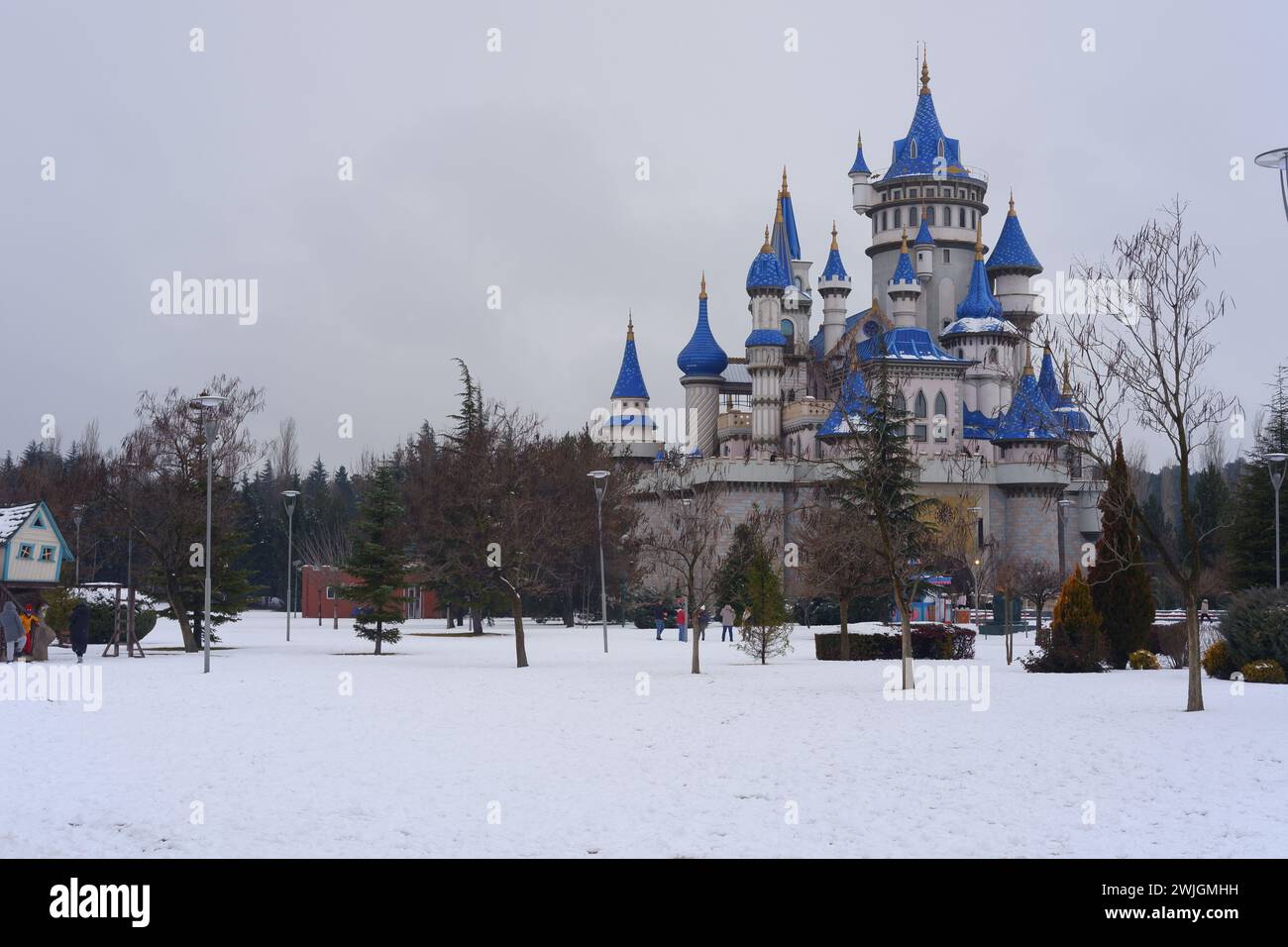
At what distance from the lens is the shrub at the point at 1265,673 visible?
2442 cm

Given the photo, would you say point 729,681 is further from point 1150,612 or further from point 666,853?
point 666,853

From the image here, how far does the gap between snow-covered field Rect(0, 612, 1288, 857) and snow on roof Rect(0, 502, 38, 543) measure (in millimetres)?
11658

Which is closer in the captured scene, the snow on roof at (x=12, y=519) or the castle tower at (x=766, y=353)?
the snow on roof at (x=12, y=519)

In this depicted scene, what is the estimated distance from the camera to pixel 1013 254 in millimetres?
88750

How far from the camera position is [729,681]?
86.4 feet

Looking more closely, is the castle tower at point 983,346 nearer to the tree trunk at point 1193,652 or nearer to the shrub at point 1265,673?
the shrub at point 1265,673

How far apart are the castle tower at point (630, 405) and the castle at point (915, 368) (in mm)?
100

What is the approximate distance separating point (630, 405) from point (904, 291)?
2112cm

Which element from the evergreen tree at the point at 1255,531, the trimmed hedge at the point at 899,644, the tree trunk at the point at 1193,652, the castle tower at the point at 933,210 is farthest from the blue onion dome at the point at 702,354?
the tree trunk at the point at 1193,652

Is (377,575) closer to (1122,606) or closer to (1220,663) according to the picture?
(1122,606)

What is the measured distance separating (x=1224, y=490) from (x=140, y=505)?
62.9 metres

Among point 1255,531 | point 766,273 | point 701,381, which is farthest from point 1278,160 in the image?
point 701,381

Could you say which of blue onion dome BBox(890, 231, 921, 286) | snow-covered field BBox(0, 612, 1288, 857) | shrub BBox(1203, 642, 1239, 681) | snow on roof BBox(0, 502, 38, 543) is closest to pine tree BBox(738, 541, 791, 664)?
snow-covered field BBox(0, 612, 1288, 857)
